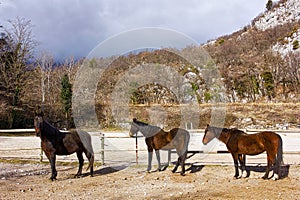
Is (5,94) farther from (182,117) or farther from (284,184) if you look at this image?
(284,184)

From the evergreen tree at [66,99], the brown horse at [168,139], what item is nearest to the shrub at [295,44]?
the evergreen tree at [66,99]

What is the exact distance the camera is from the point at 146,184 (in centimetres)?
500

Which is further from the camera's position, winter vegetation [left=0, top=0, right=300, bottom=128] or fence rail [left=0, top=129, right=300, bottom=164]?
winter vegetation [left=0, top=0, right=300, bottom=128]

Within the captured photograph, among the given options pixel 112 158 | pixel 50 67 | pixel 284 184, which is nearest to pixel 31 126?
pixel 50 67

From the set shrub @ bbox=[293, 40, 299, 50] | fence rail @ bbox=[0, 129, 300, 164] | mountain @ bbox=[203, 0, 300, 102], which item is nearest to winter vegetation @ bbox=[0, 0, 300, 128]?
mountain @ bbox=[203, 0, 300, 102]

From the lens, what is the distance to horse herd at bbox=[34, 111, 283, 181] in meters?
5.08

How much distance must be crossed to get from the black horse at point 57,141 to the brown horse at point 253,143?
2479 mm

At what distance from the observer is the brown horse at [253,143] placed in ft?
16.4

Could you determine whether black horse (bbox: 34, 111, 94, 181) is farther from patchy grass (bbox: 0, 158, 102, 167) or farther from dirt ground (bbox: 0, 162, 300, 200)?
patchy grass (bbox: 0, 158, 102, 167)

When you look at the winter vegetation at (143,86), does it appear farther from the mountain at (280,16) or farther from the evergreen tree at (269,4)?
the evergreen tree at (269,4)

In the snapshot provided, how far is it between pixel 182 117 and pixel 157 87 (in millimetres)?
3275

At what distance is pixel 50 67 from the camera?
2608 cm

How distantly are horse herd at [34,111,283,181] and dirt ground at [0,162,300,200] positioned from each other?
280 millimetres

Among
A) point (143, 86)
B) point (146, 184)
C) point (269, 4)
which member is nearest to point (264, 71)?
point (143, 86)
